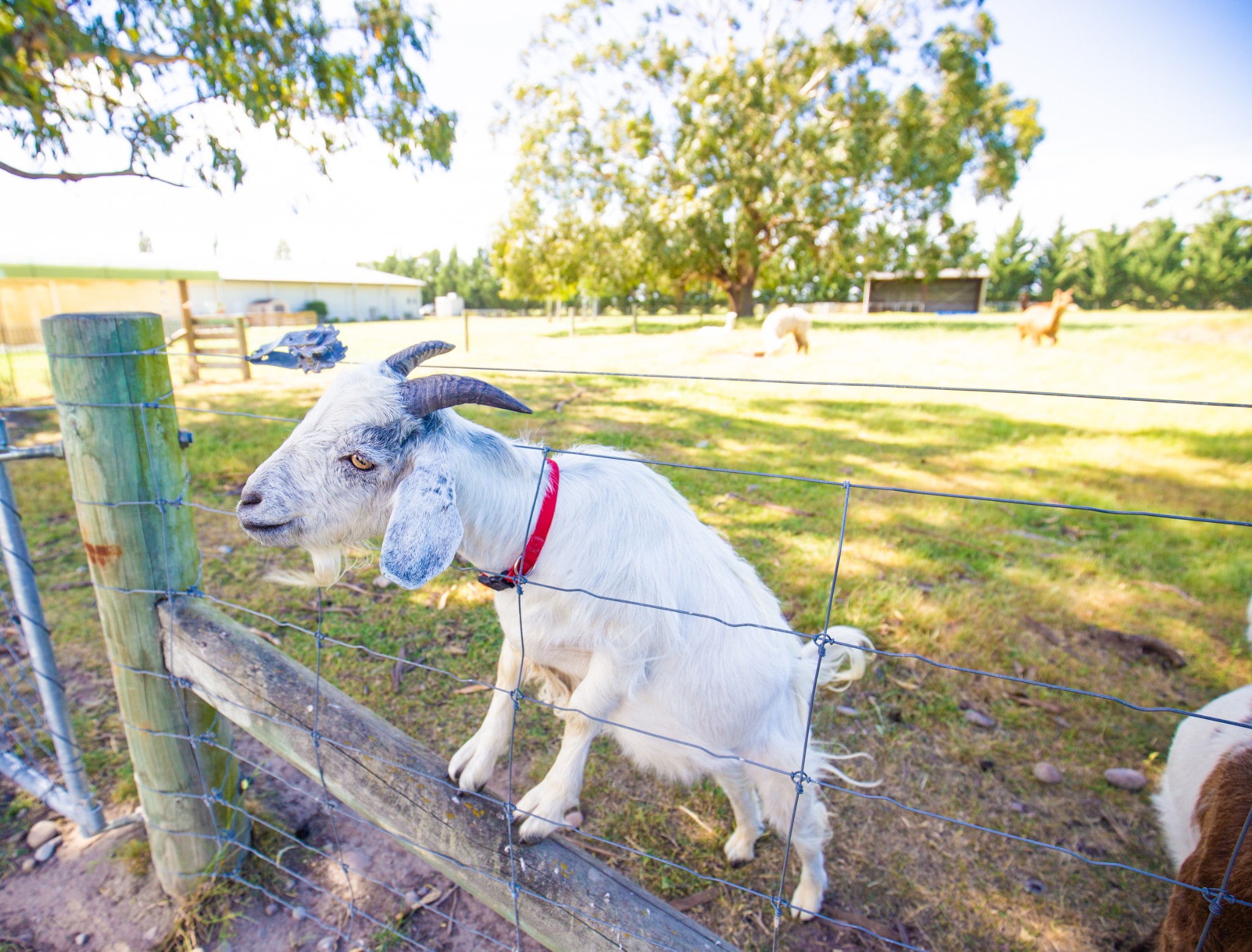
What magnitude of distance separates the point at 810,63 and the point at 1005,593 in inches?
822

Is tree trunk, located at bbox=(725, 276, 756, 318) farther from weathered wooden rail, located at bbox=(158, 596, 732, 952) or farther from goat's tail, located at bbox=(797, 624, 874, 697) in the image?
weathered wooden rail, located at bbox=(158, 596, 732, 952)

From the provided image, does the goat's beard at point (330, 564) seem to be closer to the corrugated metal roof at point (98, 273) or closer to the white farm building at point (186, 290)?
the white farm building at point (186, 290)

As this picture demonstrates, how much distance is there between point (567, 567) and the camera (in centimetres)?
173

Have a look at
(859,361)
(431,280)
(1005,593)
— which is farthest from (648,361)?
(431,280)

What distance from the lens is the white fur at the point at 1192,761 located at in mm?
2053

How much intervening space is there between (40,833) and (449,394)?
2.46m

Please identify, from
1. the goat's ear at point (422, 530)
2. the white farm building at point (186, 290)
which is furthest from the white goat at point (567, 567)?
the white farm building at point (186, 290)

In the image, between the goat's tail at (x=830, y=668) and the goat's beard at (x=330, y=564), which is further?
the goat's tail at (x=830, y=668)

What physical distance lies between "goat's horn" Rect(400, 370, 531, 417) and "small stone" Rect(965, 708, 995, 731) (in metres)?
2.76

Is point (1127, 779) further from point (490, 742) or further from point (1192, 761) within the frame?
point (490, 742)

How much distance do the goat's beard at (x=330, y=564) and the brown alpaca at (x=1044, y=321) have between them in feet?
56.4

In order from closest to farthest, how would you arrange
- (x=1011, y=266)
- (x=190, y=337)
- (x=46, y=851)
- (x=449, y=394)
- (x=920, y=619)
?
(x=449, y=394) < (x=46, y=851) < (x=920, y=619) < (x=190, y=337) < (x=1011, y=266)

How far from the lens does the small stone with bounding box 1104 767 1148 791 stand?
107 inches

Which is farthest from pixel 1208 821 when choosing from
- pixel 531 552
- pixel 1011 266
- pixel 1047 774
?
A: pixel 1011 266
